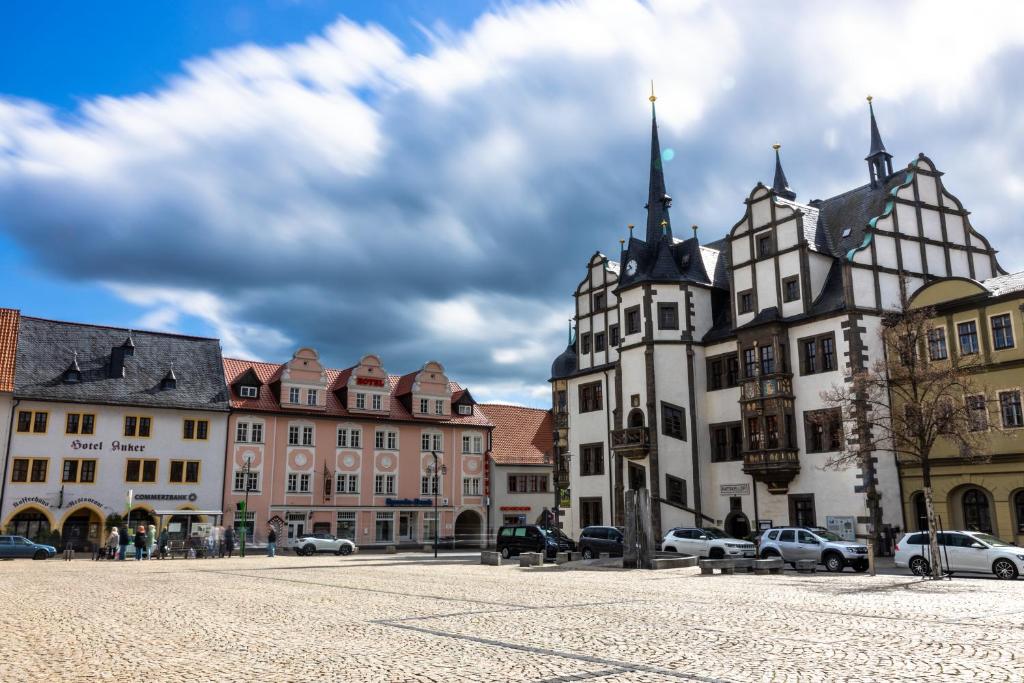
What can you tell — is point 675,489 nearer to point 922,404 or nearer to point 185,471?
point 922,404

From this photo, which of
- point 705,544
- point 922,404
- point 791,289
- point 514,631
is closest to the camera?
point 514,631

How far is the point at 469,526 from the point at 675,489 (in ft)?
87.5

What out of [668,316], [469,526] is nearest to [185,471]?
[469,526]

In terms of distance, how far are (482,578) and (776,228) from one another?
25323 mm

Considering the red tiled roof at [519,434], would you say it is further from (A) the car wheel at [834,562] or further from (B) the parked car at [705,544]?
(A) the car wheel at [834,562]

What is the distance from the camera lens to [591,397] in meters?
52.4

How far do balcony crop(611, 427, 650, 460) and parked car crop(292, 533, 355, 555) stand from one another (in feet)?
56.8

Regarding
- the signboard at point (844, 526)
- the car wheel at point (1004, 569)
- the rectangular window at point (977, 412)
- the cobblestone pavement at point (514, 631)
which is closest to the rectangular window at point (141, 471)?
the cobblestone pavement at point (514, 631)

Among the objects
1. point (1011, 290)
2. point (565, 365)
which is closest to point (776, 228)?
point (1011, 290)

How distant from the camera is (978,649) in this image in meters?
11.5

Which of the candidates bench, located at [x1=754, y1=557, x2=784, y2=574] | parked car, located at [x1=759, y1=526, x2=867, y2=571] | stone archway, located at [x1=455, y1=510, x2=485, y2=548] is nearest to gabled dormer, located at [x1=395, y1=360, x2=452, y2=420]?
stone archway, located at [x1=455, y1=510, x2=485, y2=548]

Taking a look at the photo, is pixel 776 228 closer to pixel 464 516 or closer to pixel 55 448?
pixel 464 516

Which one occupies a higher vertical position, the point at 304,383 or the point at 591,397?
the point at 304,383

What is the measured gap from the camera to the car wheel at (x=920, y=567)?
90.8 ft
